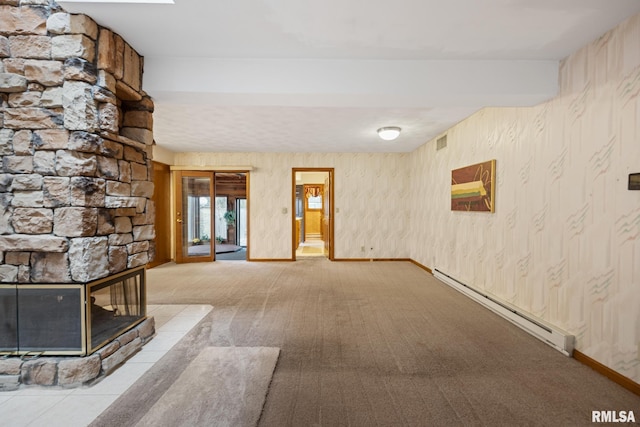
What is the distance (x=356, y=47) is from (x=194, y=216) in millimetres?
5508

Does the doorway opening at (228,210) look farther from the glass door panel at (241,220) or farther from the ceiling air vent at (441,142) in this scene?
the ceiling air vent at (441,142)

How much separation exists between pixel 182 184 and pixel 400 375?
5801 mm

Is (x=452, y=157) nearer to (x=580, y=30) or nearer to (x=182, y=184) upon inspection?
(x=580, y=30)

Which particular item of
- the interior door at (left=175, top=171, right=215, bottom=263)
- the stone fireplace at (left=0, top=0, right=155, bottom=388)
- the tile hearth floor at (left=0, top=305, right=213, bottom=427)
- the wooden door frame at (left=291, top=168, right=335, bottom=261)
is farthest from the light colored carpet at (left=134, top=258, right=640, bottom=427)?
the wooden door frame at (left=291, top=168, right=335, bottom=261)

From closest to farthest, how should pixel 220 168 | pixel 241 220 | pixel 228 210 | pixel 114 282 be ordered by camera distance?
pixel 114 282, pixel 220 168, pixel 228 210, pixel 241 220

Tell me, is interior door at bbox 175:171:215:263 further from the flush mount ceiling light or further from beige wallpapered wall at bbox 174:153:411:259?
the flush mount ceiling light

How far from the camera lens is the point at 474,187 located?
383 cm

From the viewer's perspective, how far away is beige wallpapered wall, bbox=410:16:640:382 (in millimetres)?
1955

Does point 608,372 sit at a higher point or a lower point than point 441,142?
lower

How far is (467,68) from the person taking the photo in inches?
99.7

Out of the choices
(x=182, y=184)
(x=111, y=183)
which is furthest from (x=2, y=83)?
(x=182, y=184)

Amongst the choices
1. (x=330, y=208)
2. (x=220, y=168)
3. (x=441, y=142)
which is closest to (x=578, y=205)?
(x=441, y=142)

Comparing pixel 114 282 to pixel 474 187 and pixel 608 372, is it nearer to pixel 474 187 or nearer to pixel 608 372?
pixel 608 372
